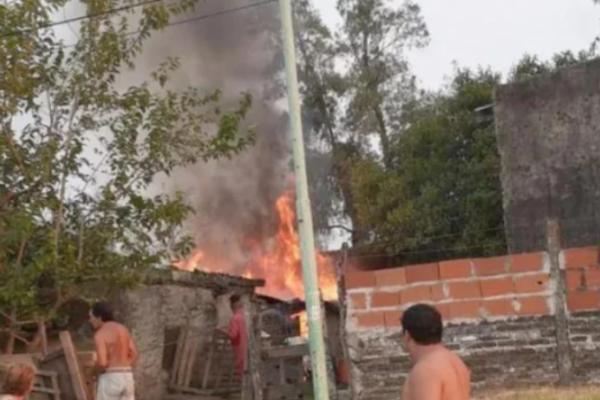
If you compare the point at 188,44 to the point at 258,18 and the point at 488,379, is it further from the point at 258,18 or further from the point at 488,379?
the point at 488,379

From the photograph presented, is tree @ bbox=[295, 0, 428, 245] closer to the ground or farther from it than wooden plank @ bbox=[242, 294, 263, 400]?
farther from it

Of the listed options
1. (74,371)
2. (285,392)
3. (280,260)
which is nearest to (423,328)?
(285,392)

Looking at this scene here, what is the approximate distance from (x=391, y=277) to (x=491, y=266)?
29.6 inches

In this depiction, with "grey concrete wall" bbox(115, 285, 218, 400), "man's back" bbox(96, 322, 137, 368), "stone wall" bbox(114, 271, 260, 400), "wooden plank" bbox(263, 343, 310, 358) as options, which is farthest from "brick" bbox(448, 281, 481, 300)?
"grey concrete wall" bbox(115, 285, 218, 400)

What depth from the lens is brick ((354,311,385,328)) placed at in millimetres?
6977

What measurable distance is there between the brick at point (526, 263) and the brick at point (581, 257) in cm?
19

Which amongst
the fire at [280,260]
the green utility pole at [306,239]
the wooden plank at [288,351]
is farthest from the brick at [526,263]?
the fire at [280,260]

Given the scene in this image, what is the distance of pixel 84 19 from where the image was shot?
35.5 feet

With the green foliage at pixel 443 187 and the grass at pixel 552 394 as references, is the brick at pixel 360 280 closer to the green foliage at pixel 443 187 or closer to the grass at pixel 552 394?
the grass at pixel 552 394

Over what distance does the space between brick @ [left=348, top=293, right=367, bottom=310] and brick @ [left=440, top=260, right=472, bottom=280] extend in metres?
0.65

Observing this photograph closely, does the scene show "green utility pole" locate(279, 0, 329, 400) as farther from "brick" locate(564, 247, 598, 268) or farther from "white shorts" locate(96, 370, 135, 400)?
"white shorts" locate(96, 370, 135, 400)

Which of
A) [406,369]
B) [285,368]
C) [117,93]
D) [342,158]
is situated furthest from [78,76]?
[342,158]

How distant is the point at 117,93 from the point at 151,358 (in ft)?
14.9

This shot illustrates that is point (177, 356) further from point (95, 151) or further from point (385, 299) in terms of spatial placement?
point (385, 299)
